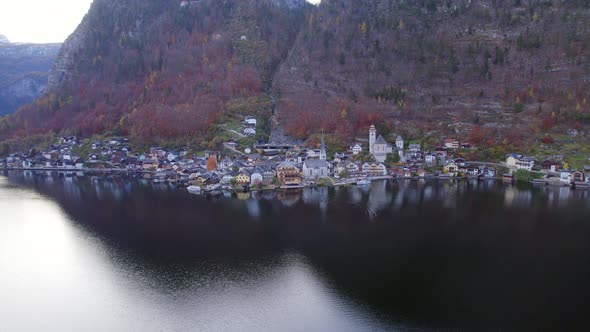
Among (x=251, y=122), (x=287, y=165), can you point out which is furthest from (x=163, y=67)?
(x=287, y=165)

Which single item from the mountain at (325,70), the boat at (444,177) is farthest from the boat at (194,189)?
the boat at (444,177)

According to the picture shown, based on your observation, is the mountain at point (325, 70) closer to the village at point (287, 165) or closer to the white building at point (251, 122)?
the white building at point (251, 122)

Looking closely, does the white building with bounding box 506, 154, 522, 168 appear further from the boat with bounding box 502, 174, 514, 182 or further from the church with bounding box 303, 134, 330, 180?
the church with bounding box 303, 134, 330, 180

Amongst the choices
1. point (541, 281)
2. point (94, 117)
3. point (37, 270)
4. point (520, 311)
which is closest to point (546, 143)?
point (541, 281)

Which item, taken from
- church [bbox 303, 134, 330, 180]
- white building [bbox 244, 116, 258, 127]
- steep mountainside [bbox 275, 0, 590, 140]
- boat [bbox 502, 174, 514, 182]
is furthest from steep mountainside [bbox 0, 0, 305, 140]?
boat [bbox 502, 174, 514, 182]

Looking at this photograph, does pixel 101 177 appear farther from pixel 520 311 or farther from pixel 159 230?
pixel 520 311

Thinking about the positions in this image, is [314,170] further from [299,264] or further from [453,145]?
[299,264]
